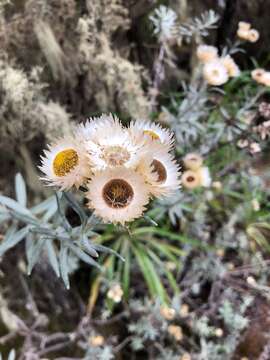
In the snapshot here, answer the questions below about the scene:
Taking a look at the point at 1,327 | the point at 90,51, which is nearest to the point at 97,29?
the point at 90,51

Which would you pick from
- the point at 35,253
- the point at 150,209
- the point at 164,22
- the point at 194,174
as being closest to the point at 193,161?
the point at 194,174

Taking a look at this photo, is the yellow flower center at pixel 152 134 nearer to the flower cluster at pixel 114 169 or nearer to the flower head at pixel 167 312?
the flower cluster at pixel 114 169

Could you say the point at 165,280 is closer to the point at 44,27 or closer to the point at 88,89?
the point at 88,89

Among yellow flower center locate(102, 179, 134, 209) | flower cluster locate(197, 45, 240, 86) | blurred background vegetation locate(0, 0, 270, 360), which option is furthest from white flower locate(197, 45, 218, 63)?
yellow flower center locate(102, 179, 134, 209)

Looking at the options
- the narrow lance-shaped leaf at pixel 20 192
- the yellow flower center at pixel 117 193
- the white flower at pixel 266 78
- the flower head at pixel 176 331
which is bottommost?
the flower head at pixel 176 331

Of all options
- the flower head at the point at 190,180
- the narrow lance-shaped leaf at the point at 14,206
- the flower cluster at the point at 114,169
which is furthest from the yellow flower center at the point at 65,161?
the flower head at the point at 190,180

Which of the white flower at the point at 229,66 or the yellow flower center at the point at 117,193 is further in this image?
the white flower at the point at 229,66

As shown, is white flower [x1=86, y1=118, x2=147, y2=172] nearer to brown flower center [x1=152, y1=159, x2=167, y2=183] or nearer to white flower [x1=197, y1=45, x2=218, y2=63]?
brown flower center [x1=152, y1=159, x2=167, y2=183]

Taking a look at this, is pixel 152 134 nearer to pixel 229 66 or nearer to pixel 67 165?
pixel 67 165
